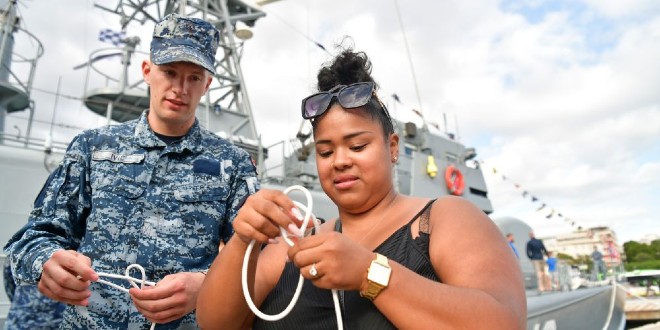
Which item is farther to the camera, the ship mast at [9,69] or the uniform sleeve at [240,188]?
the ship mast at [9,69]

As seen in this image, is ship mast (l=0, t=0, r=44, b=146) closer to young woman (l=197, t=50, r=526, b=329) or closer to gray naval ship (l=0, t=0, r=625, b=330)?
gray naval ship (l=0, t=0, r=625, b=330)

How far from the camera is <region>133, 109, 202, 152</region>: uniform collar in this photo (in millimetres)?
1721

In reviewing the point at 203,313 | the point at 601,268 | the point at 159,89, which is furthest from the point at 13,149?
the point at 601,268

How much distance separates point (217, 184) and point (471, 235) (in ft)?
3.50

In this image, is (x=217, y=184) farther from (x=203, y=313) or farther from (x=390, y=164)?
(x=390, y=164)

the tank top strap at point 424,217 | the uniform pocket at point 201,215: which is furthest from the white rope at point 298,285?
the uniform pocket at point 201,215

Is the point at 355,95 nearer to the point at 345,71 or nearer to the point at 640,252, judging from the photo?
the point at 345,71

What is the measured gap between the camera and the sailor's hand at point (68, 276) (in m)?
1.29

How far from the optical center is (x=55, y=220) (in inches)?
60.4

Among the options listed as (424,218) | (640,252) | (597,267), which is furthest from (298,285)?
(640,252)

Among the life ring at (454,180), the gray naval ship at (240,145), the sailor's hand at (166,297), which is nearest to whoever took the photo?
the sailor's hand at (166,297)

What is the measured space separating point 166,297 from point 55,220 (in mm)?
559

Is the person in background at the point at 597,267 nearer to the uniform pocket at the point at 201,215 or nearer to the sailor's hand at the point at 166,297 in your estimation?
the uniform pocket at the point at 201,215

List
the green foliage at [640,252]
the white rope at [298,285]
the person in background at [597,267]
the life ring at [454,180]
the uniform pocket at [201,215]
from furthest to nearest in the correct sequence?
the green foliage at [640,252] < the life ring at [454,180] < the person in background at [597,267] < the uniform pocket at [201,215] < the white rope at [298,285]
